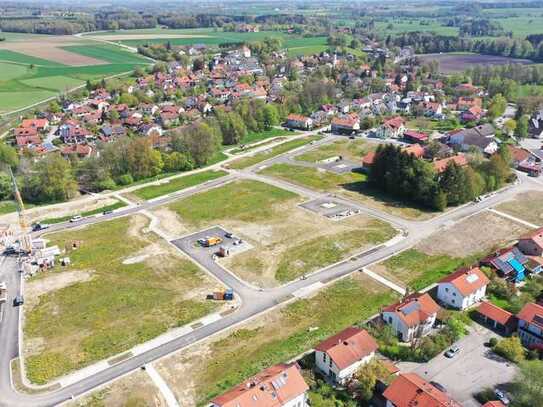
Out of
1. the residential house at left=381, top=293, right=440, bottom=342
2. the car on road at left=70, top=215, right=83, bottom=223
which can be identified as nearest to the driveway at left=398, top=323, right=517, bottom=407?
the residential house at left=381, top=293, right=440, bottom=342

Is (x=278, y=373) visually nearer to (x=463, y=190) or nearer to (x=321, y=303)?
(x=321, y=303)

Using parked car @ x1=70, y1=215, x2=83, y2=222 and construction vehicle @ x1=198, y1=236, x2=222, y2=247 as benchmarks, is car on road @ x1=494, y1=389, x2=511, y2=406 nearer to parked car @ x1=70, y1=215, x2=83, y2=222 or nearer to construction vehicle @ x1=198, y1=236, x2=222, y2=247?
construction vehicle @ x1=198, y1=236, x2=222, y2=247

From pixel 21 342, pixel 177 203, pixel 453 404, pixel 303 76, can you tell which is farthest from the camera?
pixel 303 76

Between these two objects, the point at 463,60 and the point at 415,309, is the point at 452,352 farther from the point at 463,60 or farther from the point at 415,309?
the point at 463,60

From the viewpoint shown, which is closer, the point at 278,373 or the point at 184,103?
the point at 278,373

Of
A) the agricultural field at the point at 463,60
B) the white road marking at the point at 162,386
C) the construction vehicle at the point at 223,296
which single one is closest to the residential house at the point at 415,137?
the construction vehicle at the point at 223,296

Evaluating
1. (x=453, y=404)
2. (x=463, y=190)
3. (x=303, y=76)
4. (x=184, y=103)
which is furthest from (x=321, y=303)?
(x=303, y=76)

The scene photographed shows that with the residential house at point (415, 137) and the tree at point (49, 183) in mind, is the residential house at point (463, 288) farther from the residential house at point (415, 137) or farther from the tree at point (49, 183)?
the tree at point (49, 183)
